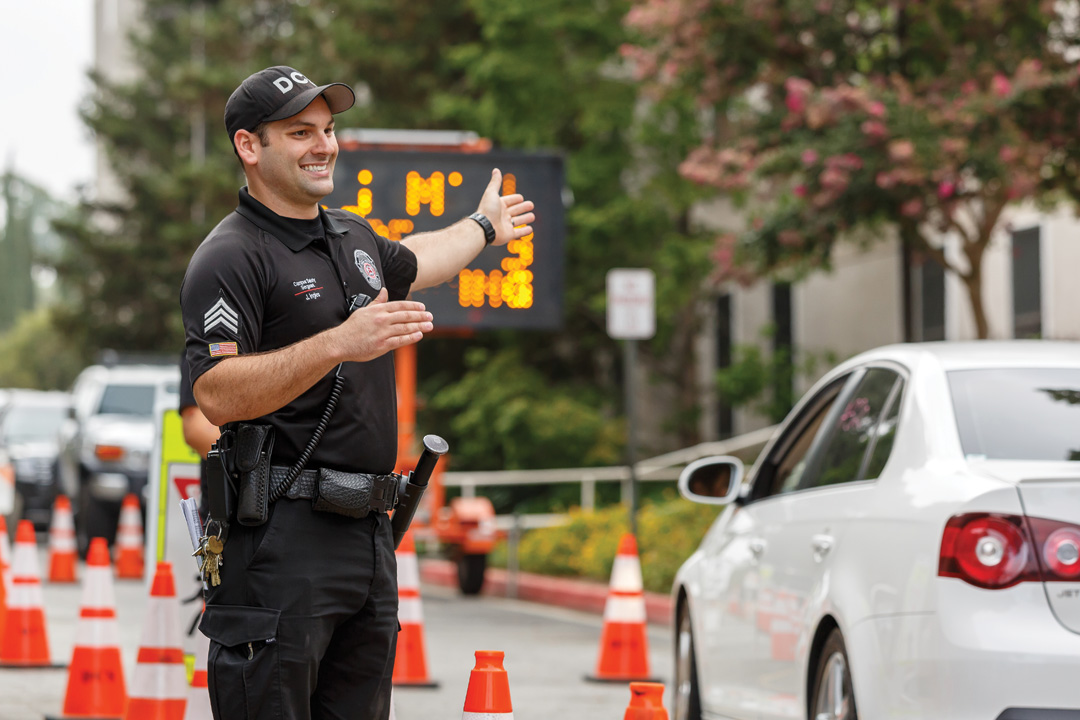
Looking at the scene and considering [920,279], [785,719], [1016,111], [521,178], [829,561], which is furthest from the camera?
[920,279]

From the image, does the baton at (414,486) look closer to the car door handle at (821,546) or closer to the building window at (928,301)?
the car door handle at (821,546)

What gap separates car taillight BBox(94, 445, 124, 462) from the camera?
1938 centimetres

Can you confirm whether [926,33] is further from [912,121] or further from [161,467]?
[161,467]

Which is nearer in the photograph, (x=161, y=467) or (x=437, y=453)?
(x=437, y=453)

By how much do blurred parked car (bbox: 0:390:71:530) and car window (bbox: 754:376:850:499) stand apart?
17.0 meters

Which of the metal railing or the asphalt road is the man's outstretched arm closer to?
the asphalt road

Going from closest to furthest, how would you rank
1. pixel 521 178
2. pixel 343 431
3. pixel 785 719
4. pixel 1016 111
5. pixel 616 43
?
pixel 343 431, pixel 785 719, pixel 1016 111, pixel 521 178, pixel 616 43

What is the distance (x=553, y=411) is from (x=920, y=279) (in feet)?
19.9

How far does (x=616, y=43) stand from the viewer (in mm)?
23781

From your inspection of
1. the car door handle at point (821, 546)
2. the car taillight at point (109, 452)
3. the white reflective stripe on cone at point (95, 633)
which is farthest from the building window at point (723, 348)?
the car door handle at point (821, 546)

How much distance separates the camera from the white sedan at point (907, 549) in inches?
171

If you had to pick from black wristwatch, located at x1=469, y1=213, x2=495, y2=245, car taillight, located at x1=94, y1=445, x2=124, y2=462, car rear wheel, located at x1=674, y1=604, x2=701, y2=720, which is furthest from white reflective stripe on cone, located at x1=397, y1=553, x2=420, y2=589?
car taillight, located at x1=94, y1=445, x2=124, y2=462

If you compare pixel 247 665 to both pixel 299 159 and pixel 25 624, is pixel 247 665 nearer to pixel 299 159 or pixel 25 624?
pixel 299 159

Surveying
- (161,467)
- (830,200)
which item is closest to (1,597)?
(161,467)
